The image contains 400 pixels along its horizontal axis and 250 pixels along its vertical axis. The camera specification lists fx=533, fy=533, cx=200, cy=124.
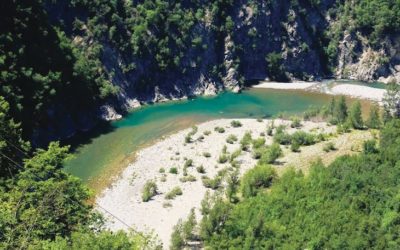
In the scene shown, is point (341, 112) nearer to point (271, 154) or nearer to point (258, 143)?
point (258, 143)

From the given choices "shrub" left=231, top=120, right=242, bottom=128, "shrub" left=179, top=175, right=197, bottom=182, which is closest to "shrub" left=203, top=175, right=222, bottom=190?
"shrub" left=179, top=175, right=197, bottom=182

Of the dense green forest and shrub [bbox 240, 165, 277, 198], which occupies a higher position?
the dense green forest

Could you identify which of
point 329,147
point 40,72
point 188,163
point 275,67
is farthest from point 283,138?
point 275,67

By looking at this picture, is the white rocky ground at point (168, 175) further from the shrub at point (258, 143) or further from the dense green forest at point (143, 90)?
the dense green forest at point (143, 90)

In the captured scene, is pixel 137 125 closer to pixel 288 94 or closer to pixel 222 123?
pixel 222 123

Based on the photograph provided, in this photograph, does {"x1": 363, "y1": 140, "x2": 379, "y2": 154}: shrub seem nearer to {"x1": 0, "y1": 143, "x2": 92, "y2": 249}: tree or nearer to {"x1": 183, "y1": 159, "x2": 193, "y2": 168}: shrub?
{"x1": 183, "y1": 159, "x2": 193, "y2": 168}: shrub

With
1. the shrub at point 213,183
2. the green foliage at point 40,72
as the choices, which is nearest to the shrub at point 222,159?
the shrub at point 213,183
